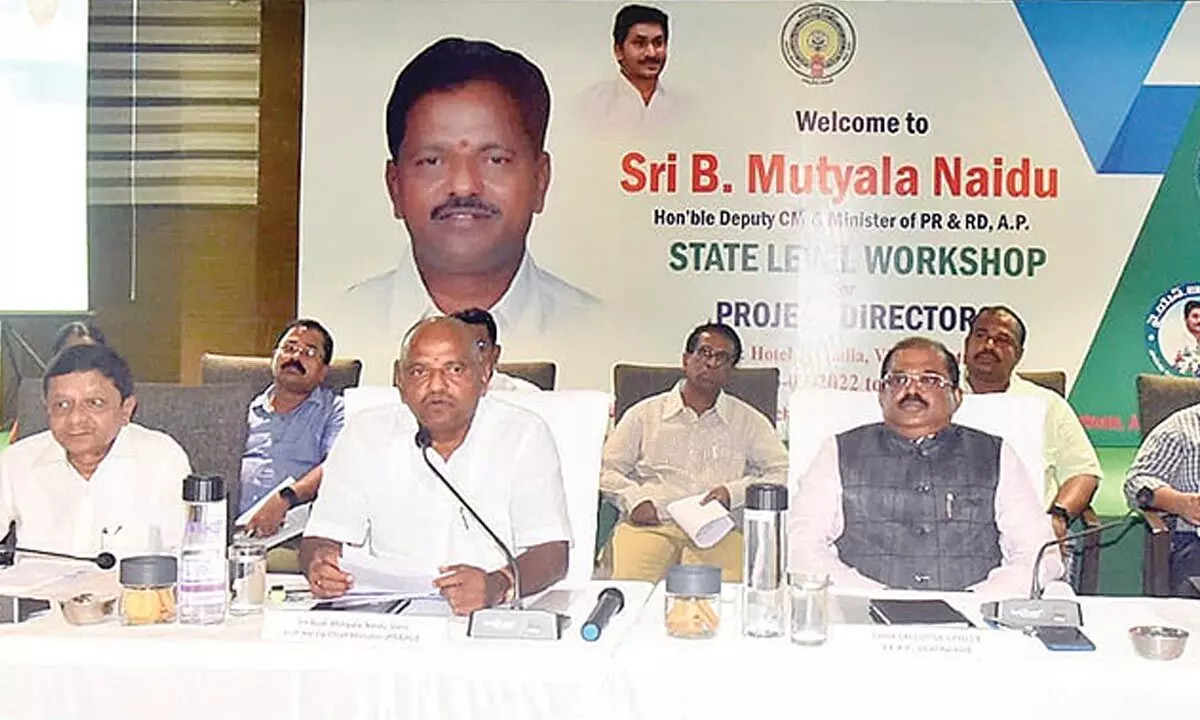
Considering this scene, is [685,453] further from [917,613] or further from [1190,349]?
[917,613]

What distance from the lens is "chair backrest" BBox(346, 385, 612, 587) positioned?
232cm

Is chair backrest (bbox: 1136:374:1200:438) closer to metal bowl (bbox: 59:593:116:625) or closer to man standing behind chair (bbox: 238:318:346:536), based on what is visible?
man standing behind chair (bbox: 238:318:346:536)

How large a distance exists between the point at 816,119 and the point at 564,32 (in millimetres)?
923

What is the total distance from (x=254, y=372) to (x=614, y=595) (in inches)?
105

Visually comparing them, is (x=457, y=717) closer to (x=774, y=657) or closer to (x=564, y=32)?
(x=774, y=657)

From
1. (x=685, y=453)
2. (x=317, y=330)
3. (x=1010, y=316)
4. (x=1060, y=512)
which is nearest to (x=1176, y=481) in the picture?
(x=1060, y=512)

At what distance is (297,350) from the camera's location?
4.67m

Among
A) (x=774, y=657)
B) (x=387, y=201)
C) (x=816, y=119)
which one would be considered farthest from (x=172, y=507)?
(x=816, y=119)

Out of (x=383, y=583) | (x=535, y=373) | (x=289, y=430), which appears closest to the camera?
(x=383, y=583)

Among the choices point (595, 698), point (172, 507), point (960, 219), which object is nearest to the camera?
point (595, 698)

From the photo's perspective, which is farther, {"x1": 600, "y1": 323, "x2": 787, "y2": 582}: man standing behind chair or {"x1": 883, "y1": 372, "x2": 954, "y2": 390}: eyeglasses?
{"x1": 600, "y1": 323, "x2": 787, "y2": 582}: man standing behind chair

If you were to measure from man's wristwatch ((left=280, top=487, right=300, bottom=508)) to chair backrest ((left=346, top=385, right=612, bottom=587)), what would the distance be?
37.1 inches

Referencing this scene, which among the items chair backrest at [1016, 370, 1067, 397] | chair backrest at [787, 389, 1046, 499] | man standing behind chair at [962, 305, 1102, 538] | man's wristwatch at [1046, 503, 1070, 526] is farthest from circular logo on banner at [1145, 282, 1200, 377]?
chair backrest at [787, 389, 1046, 499]

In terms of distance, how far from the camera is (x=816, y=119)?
4859 mm
